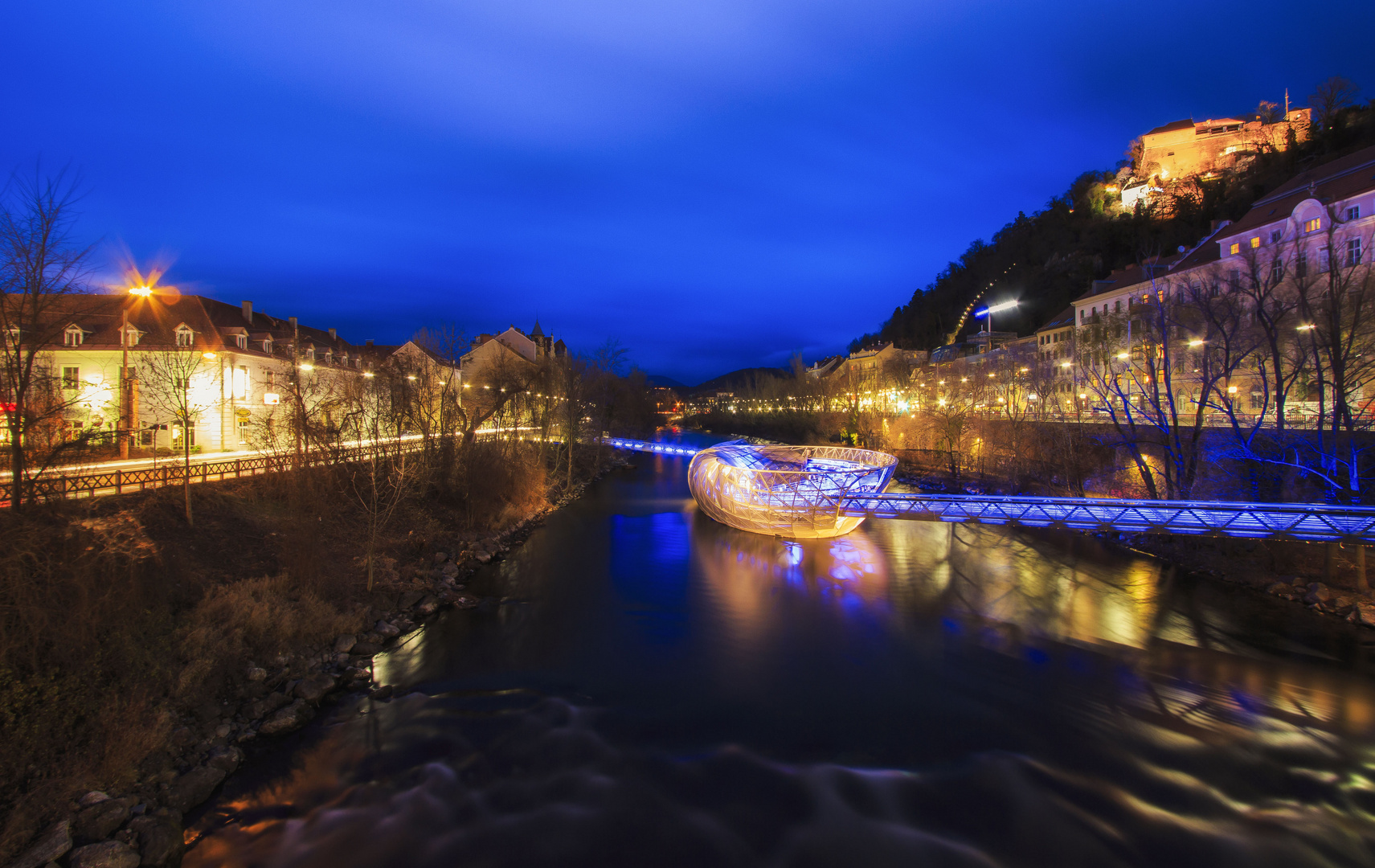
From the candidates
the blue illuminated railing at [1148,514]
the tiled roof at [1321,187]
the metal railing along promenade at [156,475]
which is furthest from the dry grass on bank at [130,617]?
the tiled roof at [1321,187]

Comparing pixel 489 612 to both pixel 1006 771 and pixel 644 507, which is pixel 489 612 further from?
pixel 644 507

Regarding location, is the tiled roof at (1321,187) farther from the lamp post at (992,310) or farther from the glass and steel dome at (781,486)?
the lamp post at (992,310)

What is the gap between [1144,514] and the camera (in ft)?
49.1

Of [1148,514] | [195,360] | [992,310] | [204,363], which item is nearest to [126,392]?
[195,360]

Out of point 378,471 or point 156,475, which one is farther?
point 378,471

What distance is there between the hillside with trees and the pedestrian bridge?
696 inches

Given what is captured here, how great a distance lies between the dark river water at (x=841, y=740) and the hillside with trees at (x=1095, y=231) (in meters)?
23.0

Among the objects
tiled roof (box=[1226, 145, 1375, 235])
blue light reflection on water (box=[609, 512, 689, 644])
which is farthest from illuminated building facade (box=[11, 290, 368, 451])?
tiled roof (box=[1226, 145, 1375, 235])

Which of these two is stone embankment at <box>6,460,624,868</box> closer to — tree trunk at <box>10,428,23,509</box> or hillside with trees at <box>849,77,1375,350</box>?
tree trunk at <box>10,428,23,509</box>

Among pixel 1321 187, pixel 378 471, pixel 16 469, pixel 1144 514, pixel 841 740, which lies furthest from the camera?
pixel 1321 187

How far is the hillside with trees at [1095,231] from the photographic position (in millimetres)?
50719

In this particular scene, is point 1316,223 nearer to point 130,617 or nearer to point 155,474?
point 130,617

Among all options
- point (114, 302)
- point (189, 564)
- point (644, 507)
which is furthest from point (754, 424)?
point (189, 564)

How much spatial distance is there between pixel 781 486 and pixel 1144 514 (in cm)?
1039
